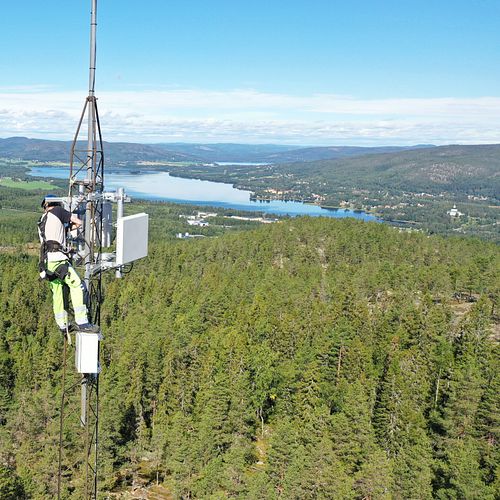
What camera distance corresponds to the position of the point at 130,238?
9055mm

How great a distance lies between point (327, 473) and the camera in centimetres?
2338

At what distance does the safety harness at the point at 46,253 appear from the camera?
26.7 ft

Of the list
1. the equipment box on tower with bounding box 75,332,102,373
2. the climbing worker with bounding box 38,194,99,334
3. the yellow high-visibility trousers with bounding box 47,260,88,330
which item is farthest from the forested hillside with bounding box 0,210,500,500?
the climbing worker with bounding box 38,194,99,334

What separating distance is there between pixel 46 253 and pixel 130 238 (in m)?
1.45

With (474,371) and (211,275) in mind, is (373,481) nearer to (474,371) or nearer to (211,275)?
(474,371)

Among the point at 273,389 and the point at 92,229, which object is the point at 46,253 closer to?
the point at 92,229

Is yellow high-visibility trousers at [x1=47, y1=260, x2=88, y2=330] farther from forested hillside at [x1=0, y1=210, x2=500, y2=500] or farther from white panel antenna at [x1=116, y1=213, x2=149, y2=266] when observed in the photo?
forested hillside at [x1=0, y1=210, x2=500, y2=500]

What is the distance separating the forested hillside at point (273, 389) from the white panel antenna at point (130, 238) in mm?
17512

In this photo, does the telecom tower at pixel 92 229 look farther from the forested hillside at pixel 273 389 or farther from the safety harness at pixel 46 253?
the forested hillside at pixel 273 389

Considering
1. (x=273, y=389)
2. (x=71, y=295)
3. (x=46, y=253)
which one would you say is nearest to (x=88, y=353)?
(x=71, y=295)

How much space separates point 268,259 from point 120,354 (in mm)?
40379

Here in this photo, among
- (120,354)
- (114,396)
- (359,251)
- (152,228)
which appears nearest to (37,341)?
(120,354)

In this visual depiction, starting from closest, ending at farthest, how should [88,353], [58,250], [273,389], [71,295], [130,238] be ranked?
[58,250]
[71,295]
[88,353]
[130,238]
[273,389]

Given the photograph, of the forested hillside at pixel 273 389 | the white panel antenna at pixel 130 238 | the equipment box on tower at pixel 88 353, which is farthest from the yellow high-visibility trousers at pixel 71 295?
the forested hillside at pixel 273 389
